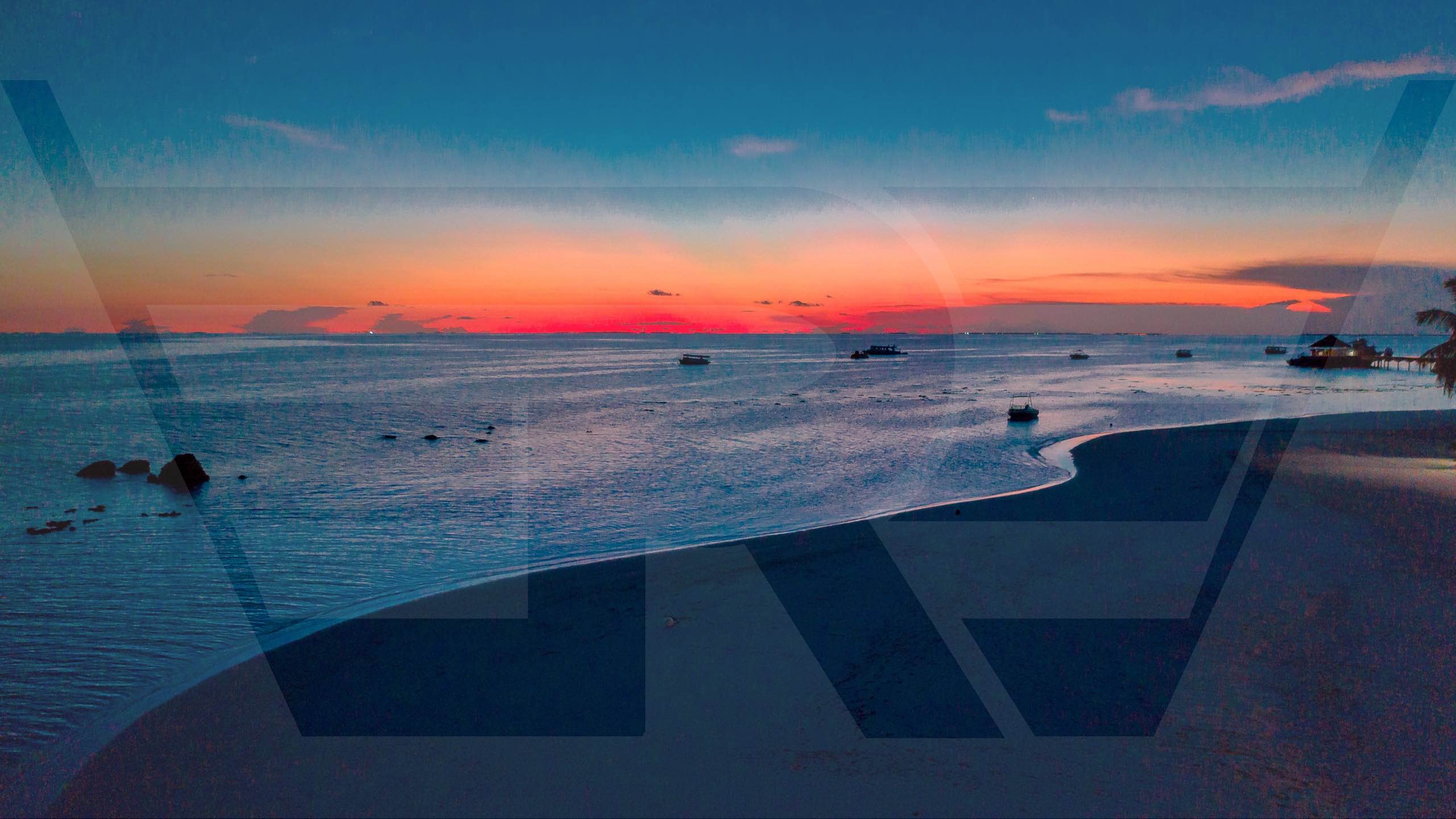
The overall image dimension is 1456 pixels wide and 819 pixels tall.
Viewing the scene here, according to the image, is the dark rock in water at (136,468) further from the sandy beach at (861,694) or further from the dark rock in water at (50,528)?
the sandy beach at (861,694)

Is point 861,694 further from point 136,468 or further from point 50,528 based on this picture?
point 136,468

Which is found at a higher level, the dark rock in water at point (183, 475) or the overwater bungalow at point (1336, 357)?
the overwater bungalow at point (1336, 357)

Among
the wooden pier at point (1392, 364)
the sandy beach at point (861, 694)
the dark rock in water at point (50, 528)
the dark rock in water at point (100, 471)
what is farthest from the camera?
the wooden pier at point (1392, 364)

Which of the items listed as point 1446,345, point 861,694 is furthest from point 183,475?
point 1446,345

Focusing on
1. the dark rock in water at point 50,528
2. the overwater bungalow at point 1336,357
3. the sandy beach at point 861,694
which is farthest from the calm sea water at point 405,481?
the overwater bungalow at point 1336,357

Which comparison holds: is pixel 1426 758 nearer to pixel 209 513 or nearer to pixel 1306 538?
pixel 1306 538

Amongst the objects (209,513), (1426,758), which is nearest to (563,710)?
(1426,758)
